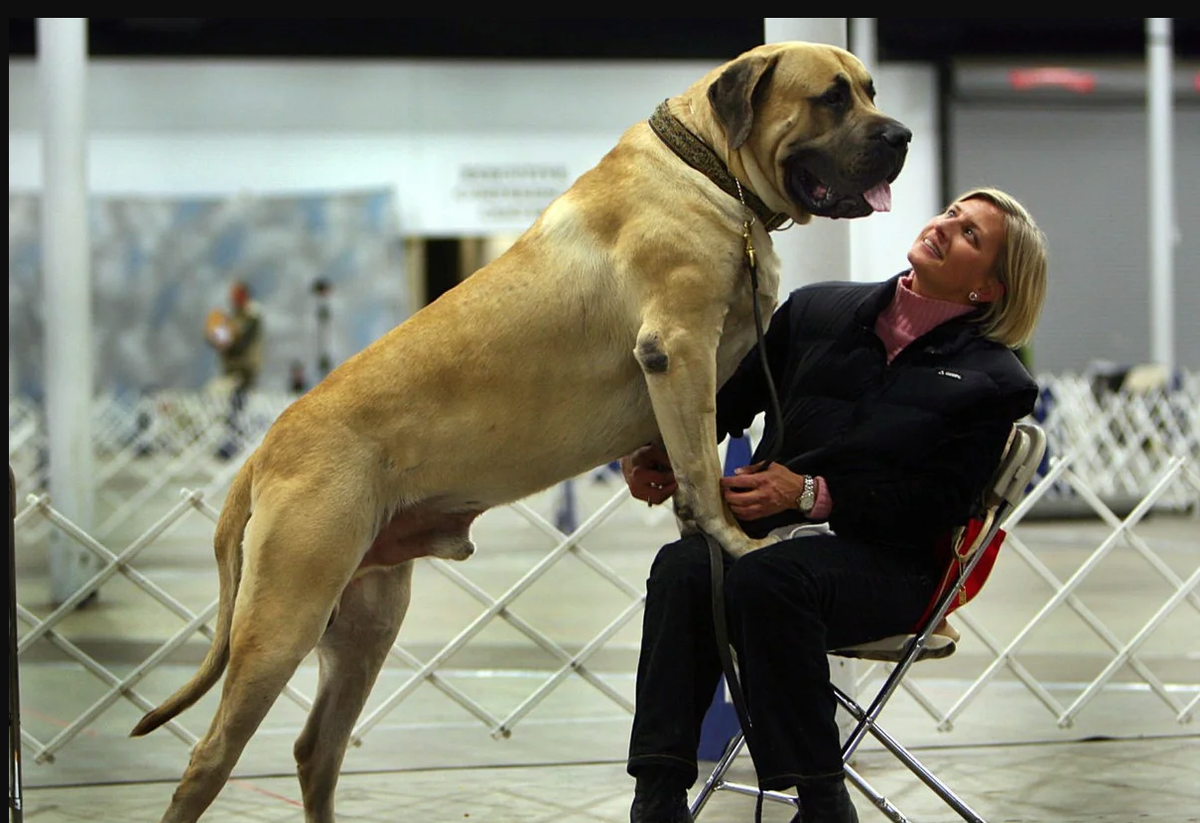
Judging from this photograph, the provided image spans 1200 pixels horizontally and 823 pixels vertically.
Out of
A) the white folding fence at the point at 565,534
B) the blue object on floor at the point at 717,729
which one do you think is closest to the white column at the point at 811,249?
the blue object on floor at the point at 717,729

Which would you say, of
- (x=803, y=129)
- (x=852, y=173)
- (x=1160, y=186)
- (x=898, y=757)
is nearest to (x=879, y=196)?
(x=852, y=173)

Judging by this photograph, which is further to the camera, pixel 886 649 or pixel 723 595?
pixel 886 649

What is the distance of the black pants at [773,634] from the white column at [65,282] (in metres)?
4.95

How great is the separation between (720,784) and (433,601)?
4.37 m

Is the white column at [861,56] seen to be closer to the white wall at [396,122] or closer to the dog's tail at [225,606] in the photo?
the white wall at [396,122]

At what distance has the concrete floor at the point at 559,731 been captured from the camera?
362 centimetres

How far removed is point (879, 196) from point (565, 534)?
405 centimetres

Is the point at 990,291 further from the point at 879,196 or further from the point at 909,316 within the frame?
the point at 879,196

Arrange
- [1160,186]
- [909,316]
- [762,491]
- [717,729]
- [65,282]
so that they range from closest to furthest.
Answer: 1. [762,491]
2. [909,316]
3. [717,729]
4. [65,282]
5. [1160,186]

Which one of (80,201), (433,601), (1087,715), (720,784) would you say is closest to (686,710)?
(720,784)

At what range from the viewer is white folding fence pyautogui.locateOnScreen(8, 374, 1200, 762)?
4410 mm

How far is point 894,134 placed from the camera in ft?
8.83

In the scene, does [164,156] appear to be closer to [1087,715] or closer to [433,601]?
[433,601]

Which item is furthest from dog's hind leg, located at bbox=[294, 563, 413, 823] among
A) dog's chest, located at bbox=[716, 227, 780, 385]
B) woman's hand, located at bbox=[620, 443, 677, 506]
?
dog's chest, located at bbox=[716, 227, 780, 385]
